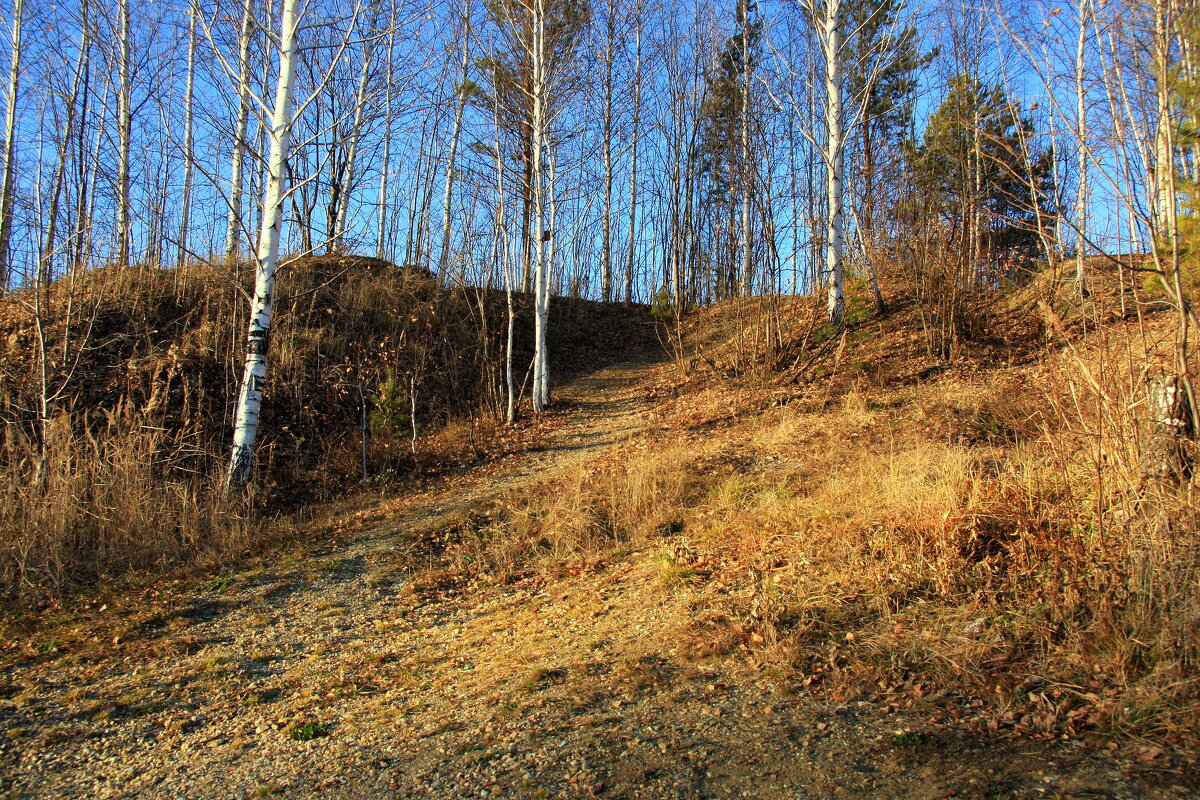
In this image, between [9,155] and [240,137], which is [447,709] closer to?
[240,137]

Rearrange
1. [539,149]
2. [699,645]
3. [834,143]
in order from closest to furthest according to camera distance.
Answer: [699,645] → [539,149] → [834,143]

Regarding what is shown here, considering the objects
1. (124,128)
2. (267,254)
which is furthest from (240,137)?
(124,128)

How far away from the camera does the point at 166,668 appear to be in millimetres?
5238

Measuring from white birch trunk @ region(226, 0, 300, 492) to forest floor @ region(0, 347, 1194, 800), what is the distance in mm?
2489

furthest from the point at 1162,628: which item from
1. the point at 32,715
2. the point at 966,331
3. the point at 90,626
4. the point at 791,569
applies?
the point at 966,331

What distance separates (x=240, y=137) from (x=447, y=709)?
9.24 m

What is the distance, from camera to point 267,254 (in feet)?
29.7

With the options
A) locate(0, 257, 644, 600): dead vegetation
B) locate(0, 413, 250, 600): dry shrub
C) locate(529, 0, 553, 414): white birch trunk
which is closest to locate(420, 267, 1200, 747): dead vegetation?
locate(0, 413, 250, 600): dry shrub

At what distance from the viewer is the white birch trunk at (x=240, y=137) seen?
9.09 m

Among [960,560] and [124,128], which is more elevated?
[124,128]

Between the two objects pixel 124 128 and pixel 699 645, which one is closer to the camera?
pixel 699 645

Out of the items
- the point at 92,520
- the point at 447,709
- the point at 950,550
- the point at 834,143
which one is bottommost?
the point at 447,709

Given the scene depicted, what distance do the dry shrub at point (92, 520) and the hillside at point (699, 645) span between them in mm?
497

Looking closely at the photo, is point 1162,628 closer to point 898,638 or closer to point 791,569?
point 898,638
